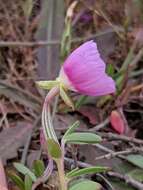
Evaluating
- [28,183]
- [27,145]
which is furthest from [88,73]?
[27,145]

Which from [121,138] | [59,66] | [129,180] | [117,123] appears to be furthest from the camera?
[59,66]

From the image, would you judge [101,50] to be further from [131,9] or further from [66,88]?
[66,88]

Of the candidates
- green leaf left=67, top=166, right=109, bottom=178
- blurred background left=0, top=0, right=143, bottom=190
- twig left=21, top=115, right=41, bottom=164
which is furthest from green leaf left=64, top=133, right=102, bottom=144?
twig left=21, top=115, right=41, bottom=164

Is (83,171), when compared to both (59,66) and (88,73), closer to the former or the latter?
(88,73)

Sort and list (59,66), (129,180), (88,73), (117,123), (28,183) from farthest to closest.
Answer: (59,66), (117,123), (129,180), (28,183), (88,73)

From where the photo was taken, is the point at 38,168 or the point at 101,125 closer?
the point at 38,168

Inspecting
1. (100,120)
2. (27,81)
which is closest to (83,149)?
(100,120)

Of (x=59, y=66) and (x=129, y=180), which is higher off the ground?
(x=59, y=66)
